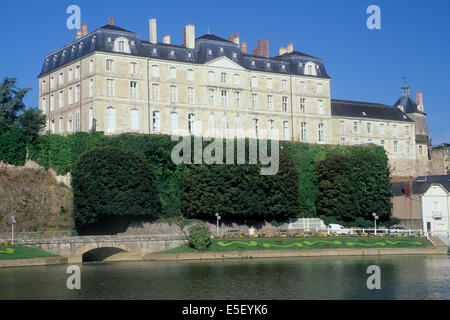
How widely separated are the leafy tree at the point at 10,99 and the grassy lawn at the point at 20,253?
32.7 meters

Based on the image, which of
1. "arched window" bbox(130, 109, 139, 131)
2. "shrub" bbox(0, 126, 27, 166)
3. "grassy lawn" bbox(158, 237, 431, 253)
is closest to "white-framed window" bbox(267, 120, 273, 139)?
"arched window" bbox(130, 109, 139, 131)

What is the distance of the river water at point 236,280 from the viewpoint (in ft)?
133

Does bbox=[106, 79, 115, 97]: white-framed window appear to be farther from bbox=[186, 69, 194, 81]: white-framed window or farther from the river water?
the river water

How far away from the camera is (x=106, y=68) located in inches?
3164

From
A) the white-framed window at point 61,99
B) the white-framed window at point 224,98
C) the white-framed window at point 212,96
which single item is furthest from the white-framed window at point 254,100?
the white-framed window at point 61,99

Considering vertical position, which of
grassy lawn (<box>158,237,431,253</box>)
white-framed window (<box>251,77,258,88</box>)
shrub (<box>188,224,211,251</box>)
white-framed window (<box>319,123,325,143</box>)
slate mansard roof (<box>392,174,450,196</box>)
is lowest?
grassy lawn (<box>158,237,431,253</box>)

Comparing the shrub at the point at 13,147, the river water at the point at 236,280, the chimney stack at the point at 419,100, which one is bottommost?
the river water at the point at 236,280

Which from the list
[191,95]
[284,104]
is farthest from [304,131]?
[191,95]

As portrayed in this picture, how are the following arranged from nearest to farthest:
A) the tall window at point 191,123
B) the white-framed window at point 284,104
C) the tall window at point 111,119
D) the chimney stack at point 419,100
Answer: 1. the tall window at point 111,119
2. the tall window at point 191,123
3. the white-framed window at point 284,104
4. the chimney stack at point 419,100

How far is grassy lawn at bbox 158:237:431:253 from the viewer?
6222 centimetres

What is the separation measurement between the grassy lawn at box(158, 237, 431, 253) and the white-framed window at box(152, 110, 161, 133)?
23163 millimetres

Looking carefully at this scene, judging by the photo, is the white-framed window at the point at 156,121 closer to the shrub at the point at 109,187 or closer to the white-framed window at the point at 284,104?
the shrub at the point at 109,187

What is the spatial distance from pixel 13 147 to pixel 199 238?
22.6 m

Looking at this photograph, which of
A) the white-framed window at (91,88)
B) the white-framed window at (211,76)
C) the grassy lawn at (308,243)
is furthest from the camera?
the white-framed window at (211,76)
